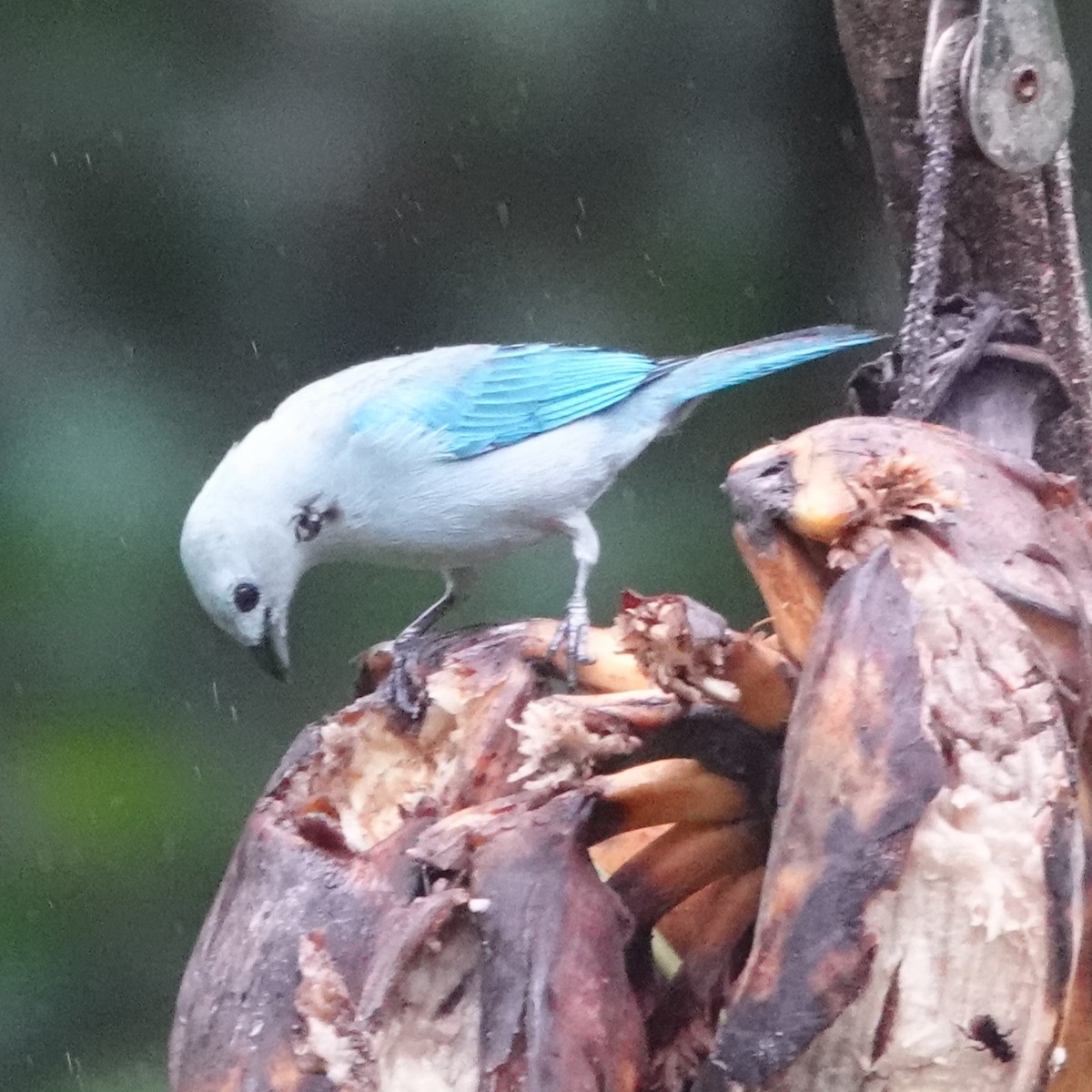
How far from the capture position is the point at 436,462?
54.8 inches

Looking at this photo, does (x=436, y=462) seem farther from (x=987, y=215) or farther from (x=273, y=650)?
(x=987, y=215)

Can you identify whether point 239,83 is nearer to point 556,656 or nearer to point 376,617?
point 376,617

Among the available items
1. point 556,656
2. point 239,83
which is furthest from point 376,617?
point 556,656

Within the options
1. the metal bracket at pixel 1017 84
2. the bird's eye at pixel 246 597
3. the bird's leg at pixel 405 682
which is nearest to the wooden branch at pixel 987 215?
the metal bracket at pixel 1017 84

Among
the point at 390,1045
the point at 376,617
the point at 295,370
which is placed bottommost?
the point at 376,617

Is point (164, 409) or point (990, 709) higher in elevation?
point (164, 409)

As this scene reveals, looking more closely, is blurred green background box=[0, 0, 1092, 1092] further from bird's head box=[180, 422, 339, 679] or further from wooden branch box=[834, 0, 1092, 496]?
wooden branch box=[834, 0, 1092, 496]

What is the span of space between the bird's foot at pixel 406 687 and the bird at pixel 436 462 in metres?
0.25

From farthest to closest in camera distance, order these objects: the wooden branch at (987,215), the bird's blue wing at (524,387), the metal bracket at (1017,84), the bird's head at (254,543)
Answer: the bird's blue wing at (524,387)
the bird's head at (254,543)
the wooden branch at (987,215)
the metal bracket at (1017,84)

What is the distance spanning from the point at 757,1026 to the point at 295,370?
3.92ft

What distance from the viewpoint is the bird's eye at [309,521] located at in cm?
126

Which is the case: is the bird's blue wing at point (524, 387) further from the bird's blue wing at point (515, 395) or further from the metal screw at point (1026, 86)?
the metal screw at point (1026, 86)

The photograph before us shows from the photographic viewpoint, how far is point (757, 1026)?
0.54 meters

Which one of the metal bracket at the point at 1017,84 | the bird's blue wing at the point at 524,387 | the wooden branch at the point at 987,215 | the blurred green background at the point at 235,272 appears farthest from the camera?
the blurred green background at the point at 235,272
